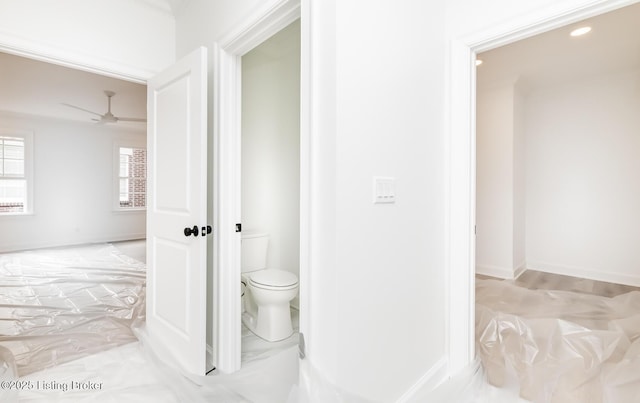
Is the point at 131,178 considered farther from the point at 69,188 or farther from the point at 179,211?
the point at 179,211

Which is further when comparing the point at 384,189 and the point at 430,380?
the point at 430,380

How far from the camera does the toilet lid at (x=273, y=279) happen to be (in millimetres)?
2381

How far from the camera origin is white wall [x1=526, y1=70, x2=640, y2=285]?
3701 mm

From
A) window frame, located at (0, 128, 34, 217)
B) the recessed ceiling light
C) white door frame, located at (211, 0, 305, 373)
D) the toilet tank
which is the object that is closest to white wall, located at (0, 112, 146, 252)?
window frame, located at (0, 128, 34, 217)

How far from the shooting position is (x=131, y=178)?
7.09 meters

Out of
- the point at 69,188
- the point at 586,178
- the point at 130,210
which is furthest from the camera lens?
the point at 130,210

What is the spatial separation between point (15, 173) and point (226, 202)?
6.17 m

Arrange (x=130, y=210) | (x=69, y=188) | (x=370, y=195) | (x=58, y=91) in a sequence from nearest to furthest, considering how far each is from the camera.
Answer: (x=370, y=195) → (x=58, y=91) → (x=69, y=188) → (x=130, y=210)

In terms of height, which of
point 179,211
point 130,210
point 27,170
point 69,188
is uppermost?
point 27,170

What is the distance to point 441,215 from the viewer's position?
6.11ft

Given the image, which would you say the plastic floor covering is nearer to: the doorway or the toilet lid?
the toilet lid

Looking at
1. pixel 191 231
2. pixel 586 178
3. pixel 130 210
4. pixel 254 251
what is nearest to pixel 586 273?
pixel 586 178

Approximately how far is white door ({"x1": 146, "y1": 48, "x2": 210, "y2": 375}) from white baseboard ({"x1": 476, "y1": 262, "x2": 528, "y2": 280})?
12.1 ft

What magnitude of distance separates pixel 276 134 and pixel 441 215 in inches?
71.9
